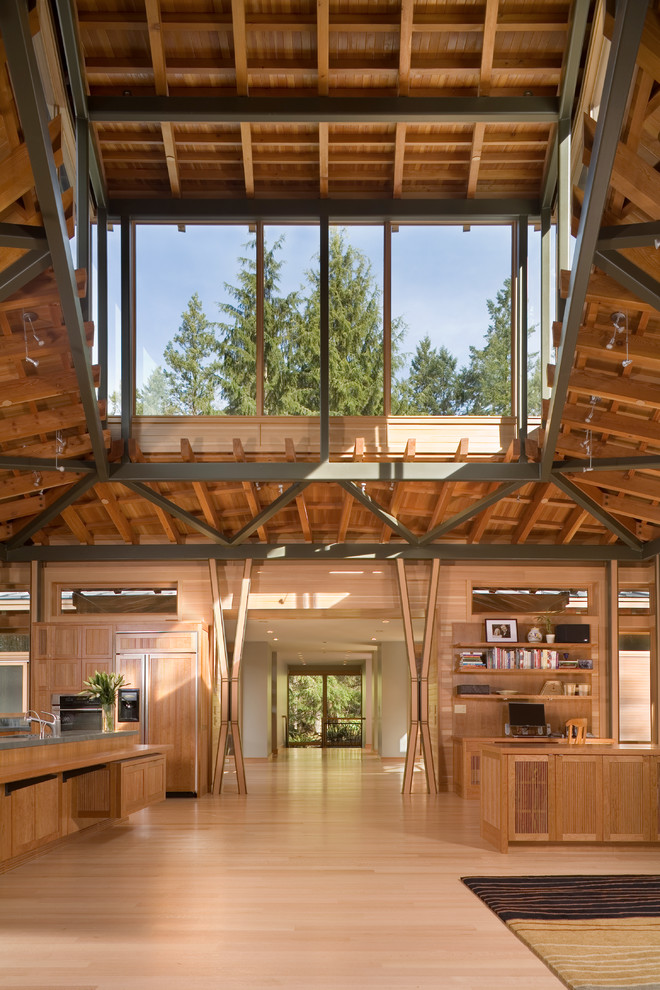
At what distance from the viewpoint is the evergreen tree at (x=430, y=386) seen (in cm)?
1071

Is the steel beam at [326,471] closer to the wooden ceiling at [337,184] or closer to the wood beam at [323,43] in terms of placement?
the wooden ceiling at [337,184]

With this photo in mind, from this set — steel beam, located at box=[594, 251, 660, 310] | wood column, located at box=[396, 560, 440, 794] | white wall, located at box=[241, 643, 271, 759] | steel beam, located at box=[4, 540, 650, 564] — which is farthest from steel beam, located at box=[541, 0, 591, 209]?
white wall, located at box=[241, 643, 271, 759]

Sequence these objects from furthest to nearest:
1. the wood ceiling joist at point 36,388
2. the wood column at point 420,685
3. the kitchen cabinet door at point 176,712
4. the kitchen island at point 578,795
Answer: the wood column at point 420,685 → the kitchen cabinet door at point 176,712 → the wood ceiling joist at point 36,388 → the kitchen island at point 578,795

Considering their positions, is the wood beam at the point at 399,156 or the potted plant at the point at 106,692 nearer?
the wood beam at the point at 399,156

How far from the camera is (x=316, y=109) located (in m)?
8.56

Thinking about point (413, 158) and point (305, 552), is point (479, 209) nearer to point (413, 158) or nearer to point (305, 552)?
point (413, 158)

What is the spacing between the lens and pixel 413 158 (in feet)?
32.0

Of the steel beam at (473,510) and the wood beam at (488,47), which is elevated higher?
the wood beam at (488,47)

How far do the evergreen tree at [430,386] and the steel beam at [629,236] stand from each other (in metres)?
3.40

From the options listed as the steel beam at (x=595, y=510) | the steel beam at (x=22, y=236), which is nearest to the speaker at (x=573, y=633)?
the steel beam at (x=595, y=510)

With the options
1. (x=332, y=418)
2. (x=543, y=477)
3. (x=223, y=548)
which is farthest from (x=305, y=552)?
(x=543, y=477)

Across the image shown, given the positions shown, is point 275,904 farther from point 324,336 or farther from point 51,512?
point 51,512

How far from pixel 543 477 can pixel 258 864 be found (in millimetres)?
4870

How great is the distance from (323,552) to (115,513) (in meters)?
2.69
